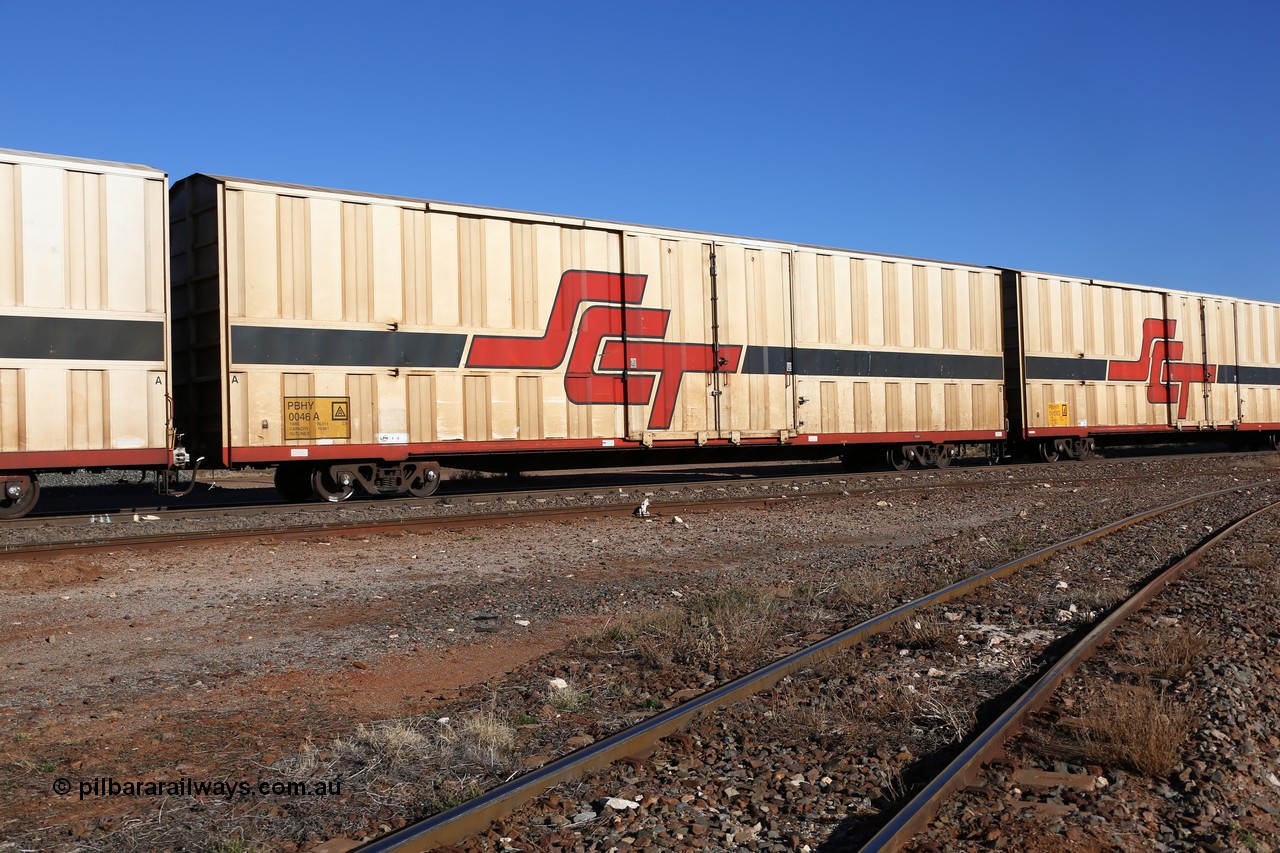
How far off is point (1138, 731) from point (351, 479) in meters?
11.9

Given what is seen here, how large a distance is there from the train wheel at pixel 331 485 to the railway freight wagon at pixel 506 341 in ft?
A: 0.11

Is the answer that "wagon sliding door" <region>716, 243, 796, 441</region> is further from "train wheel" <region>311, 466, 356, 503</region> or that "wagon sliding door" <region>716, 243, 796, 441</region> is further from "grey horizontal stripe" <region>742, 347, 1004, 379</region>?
"train wheel" <region>311, 466, 356, 503</region>

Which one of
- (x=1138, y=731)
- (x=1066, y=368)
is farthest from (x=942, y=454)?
(x=1138, y=731)

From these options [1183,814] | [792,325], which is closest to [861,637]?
[1183,814]

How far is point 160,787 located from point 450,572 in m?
5.43

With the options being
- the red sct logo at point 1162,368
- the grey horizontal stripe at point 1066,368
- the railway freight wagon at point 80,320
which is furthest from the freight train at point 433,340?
the red sct logo at point 1162,368

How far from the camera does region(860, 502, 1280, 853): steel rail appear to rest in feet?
10.3

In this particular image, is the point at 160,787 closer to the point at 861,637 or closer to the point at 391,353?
the point at 861,637

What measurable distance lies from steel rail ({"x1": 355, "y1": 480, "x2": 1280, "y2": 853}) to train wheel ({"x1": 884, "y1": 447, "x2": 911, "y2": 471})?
13913 mm

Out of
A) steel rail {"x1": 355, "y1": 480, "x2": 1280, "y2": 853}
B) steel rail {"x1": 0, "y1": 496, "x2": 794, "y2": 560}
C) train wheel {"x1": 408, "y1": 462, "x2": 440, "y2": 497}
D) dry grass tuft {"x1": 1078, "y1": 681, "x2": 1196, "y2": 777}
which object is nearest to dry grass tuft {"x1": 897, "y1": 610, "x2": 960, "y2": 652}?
steel rail {"x1": 355, "y1": 480, "x2": 1280, "y2": 853}

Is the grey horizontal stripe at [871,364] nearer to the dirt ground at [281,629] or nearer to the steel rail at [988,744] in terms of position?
the dirt ground at [281,629]

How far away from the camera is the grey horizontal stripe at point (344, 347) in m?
12.7

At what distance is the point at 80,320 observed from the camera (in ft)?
38.0

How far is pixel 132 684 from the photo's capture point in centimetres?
534
